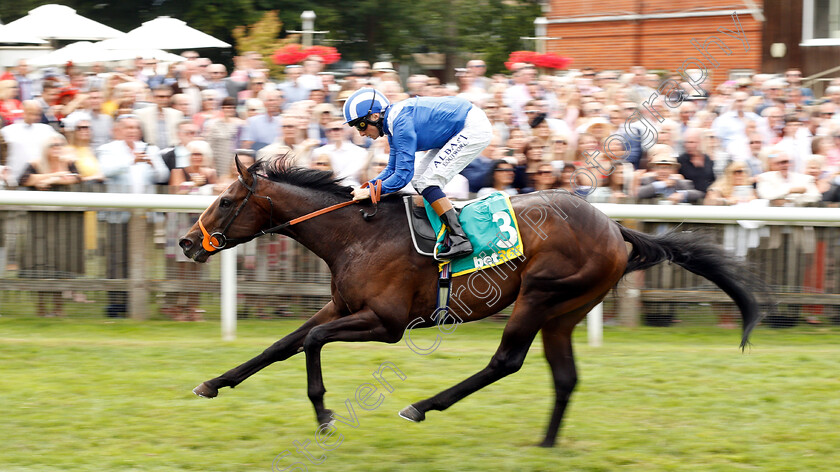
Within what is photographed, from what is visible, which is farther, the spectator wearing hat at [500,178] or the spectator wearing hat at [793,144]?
the spectator wearing hat at [793,144]

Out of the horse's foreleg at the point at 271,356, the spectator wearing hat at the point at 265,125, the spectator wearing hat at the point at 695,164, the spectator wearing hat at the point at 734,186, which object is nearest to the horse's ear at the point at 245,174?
the horse's foreleg at the point at 271,356

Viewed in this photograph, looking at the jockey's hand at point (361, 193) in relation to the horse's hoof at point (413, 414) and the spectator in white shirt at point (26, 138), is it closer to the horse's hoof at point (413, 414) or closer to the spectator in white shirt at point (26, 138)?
the horse's hoof at point (413, 414)

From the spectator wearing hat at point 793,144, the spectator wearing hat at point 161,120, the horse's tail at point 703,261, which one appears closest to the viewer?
the horse's tail at point 703,261

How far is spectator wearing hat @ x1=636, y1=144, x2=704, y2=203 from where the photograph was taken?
670cm

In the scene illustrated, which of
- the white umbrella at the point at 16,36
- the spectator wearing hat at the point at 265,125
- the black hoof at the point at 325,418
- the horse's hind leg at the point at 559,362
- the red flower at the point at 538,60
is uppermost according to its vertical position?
the white umbrella at the point at 16,36

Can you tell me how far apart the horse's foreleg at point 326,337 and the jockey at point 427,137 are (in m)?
0.45

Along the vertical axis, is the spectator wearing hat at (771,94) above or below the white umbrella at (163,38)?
below

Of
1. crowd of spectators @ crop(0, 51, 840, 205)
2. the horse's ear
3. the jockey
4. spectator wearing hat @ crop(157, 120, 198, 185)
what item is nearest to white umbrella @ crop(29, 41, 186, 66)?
crowd of spectators @ crop(0, 51, 840, 205)

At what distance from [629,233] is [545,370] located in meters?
1.34

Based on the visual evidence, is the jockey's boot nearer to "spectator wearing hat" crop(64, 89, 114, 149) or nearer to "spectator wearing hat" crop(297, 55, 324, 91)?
"spectator wearing hat" crop(64, 89, 114, 149)

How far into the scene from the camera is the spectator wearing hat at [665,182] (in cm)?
670

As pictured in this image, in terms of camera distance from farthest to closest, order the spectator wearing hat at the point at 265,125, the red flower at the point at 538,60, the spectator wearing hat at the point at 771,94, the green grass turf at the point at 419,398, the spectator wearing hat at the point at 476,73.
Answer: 1. the red flower at the point at 538,60
2. the spectator wearing hat at the point at 476,73
3. the spectator wearing hat at the point at 771,94
4. the spectator wearing hat at the point at 265,125
5. the green grass turf at the point at 419,398

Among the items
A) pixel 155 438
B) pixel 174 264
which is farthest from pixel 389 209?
pixel 174 264

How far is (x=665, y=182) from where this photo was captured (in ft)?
22.5
